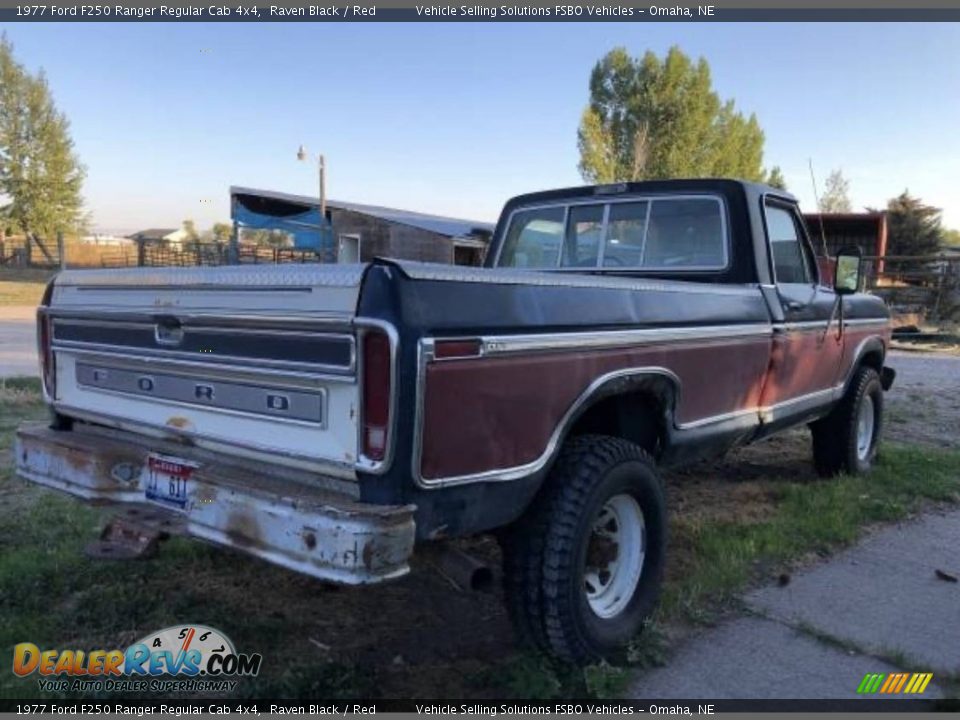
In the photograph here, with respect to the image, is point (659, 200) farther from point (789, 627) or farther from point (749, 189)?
point (789, 627)

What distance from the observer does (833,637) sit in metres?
3.51

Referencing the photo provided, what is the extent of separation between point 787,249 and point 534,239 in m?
1.57

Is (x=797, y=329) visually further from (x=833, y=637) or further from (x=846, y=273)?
(x=833, y=637)

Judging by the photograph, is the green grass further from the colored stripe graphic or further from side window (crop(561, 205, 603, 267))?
side window (crop(561, 205, 603, 267))

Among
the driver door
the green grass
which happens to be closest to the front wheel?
the green grass

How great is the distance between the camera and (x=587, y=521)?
120 inches

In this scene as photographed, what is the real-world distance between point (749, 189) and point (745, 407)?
49.9 inches

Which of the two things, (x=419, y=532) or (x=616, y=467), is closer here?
(x=419, y=532)

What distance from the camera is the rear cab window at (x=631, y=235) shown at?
4625 millimetres

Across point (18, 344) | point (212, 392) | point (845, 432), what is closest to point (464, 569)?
point (212, 392)

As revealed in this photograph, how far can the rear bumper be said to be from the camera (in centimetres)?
235

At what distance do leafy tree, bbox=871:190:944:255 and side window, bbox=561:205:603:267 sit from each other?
116ft

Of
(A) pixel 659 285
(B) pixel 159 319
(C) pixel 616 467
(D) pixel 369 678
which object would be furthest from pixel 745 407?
(B) pixel 159 319

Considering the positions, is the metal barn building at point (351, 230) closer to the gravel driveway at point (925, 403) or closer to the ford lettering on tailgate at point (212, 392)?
the gravel driveway at point (925, 403)
